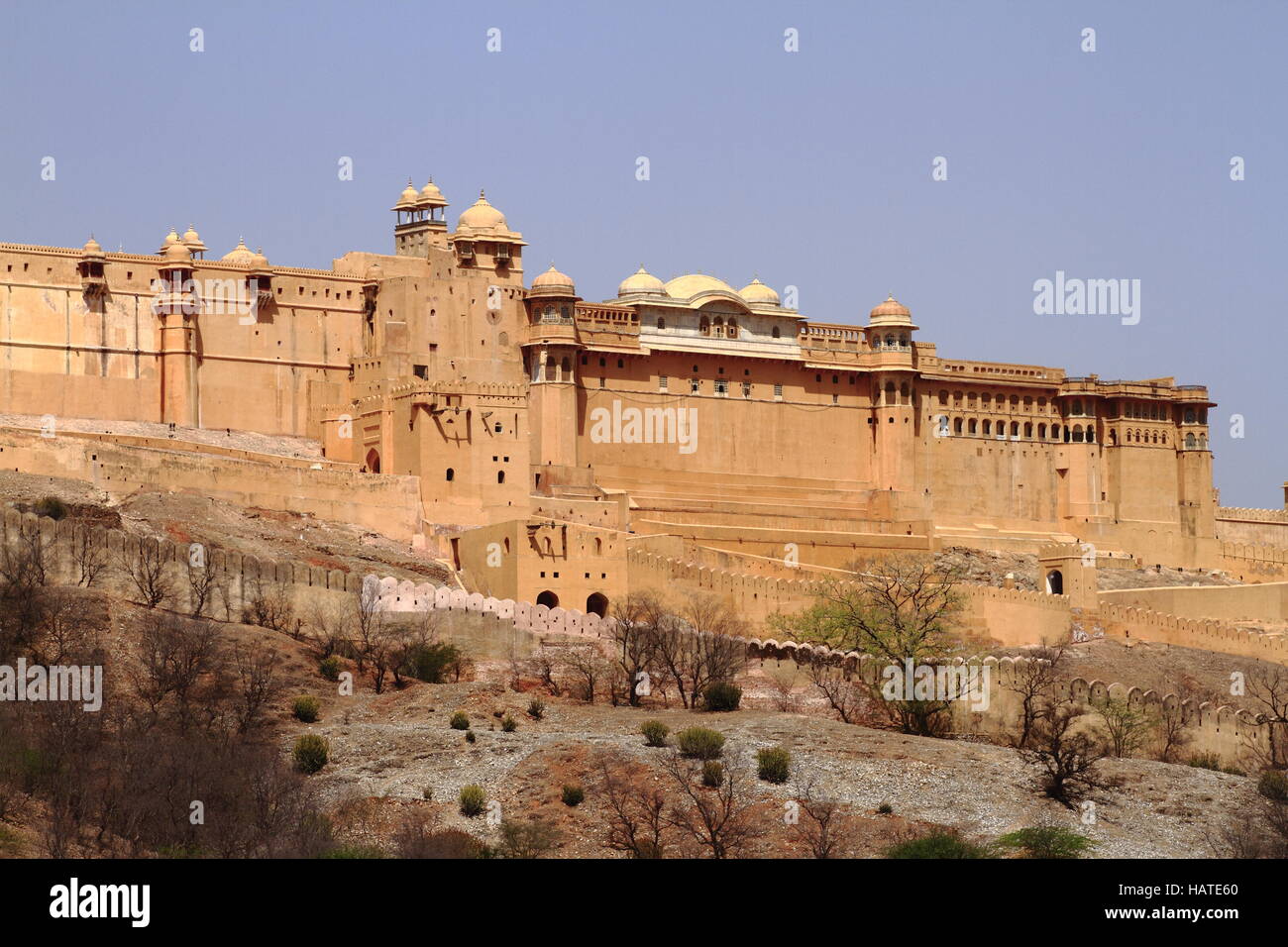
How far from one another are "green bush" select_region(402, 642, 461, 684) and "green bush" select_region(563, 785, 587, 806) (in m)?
9.89

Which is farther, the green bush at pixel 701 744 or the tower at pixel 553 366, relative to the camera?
the tower at pixel 553 366

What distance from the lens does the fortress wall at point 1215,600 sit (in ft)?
237

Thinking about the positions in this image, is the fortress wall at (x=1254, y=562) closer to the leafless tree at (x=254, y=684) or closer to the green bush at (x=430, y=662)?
the green bush at (x=430, y=662)

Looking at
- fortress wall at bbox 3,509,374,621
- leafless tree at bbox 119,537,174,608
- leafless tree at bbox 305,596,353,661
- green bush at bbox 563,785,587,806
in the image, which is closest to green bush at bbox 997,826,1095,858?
green bush at bbox 563,785,587,806

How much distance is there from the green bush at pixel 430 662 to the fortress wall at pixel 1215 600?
993 inches

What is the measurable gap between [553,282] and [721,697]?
2484 cm

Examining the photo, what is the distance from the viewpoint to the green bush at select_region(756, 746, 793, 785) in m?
43.1

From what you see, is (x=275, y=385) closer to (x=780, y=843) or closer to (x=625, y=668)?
(x=625, y=668)

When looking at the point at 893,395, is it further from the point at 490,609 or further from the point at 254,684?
the point at 254,684

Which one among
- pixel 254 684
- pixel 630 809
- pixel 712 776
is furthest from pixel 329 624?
pixel 630 809

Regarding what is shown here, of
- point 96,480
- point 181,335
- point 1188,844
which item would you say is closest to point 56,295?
point 181,335

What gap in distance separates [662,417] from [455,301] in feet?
25.4

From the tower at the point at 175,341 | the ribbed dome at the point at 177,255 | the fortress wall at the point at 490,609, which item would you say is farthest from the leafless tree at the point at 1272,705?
the ribbed dome at the point at 177,255

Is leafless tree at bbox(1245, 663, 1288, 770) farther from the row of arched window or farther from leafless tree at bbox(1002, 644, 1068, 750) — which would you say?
the row of arched window
